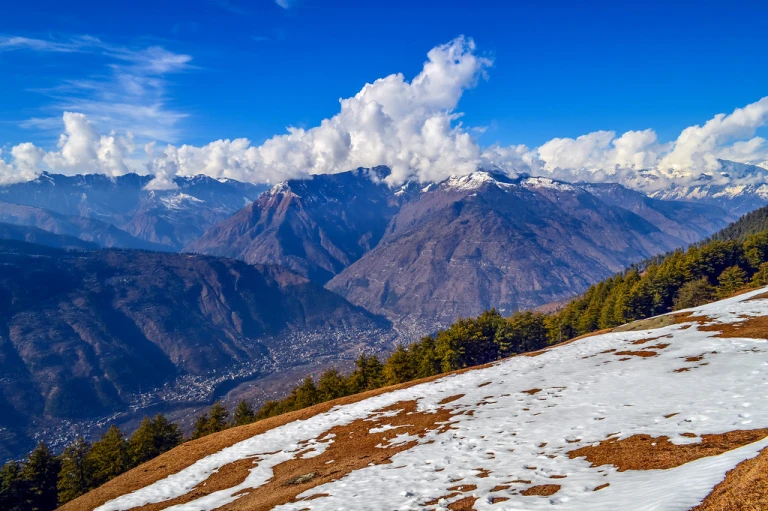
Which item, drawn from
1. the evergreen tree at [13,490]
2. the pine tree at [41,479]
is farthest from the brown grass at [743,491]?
the evergreen tree at [13,490]

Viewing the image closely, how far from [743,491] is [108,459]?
78847mm

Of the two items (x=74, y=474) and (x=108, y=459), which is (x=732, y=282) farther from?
(x=74, y=474)

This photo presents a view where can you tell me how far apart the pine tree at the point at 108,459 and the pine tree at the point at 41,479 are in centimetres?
592

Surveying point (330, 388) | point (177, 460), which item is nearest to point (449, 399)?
point (177, 460)

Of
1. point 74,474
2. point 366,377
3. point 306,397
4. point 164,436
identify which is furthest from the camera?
point 366,377

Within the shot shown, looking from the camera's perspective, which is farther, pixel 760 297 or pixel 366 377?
pixel 366 377

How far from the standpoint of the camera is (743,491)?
11.3 m

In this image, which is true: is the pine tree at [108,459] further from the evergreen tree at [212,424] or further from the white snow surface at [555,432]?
the white snow surface at [555,432]

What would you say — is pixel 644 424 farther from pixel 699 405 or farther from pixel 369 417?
pixel 369 417

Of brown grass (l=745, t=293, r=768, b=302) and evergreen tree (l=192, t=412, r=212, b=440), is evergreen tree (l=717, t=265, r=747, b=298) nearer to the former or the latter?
brown grass (l=745, t=293, r=768, b=302)

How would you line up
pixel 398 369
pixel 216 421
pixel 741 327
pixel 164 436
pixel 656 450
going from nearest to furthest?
pixel 656 450 → pixel 741 327 → pixel 164 436 → pixel 216 421 → pixel 398 369

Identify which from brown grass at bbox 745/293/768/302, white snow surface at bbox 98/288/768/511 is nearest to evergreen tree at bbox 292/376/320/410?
white snow surface at bbox 98/288/768/511

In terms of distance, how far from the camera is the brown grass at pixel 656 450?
17953 millimetres

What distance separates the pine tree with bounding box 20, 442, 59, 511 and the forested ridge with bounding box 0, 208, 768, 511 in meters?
0.14
